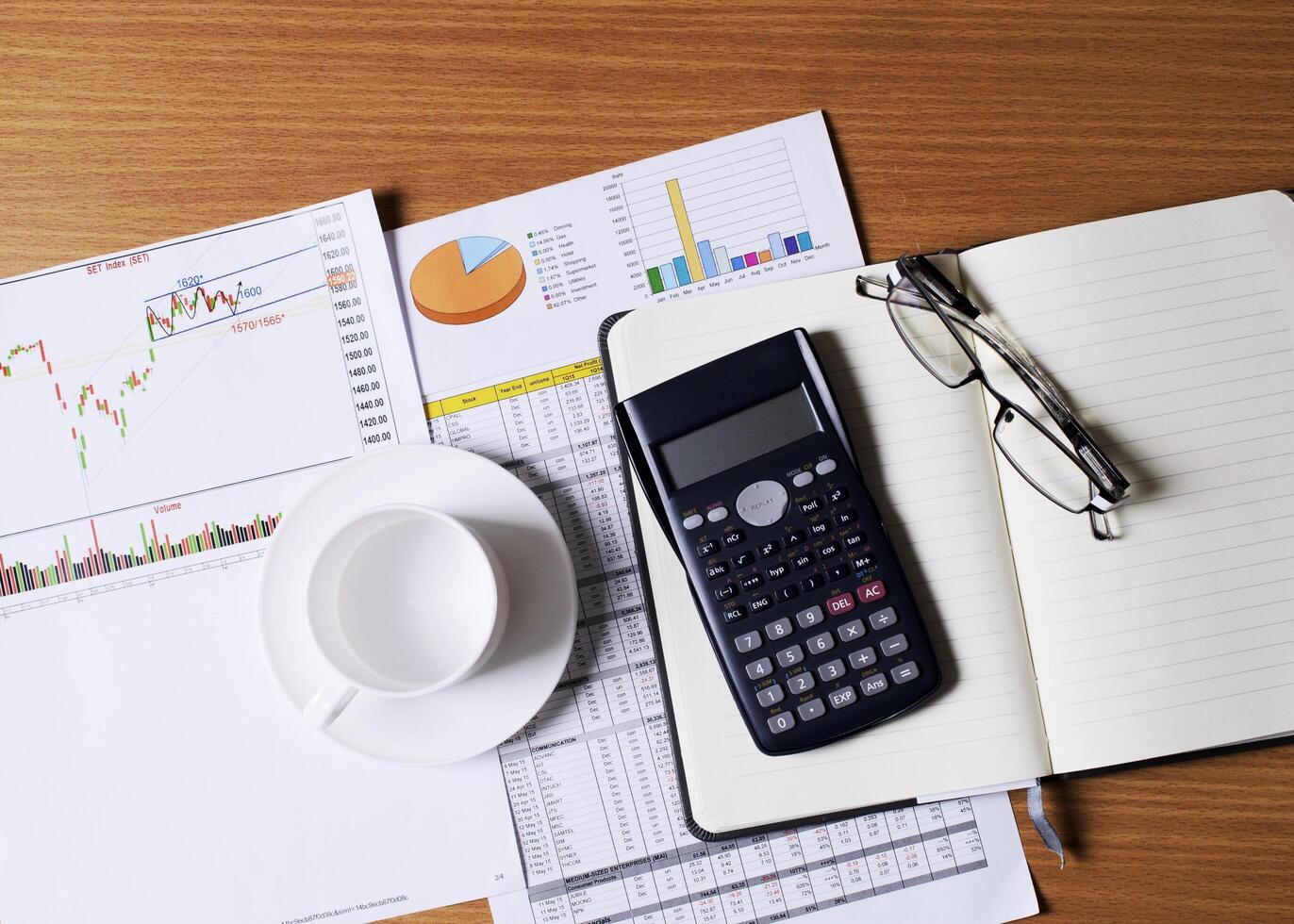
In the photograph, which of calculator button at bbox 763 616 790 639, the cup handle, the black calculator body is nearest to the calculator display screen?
the black calculator body

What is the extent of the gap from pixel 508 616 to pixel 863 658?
0.23 m

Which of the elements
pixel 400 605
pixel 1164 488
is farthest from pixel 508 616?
pixel 1164 488

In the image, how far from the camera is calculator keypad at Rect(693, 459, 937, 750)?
1.93 ft

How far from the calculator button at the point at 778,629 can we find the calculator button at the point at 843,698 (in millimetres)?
49

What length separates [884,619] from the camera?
59cm

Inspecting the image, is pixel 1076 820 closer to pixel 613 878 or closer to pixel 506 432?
pixel 613 878

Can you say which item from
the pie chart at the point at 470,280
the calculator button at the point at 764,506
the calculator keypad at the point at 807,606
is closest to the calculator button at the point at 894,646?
the calculator keypad at the point at 807,606

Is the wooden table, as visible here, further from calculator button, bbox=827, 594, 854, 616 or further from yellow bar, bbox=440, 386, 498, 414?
calculator button, bbox=827, 594, 854, 616

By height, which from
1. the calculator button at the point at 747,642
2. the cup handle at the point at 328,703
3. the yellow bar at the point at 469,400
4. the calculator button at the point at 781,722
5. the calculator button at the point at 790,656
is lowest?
the calculator button at the point at 781,722

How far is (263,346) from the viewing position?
0.66 meters

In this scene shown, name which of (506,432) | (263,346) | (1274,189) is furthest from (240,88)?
(1274,189)

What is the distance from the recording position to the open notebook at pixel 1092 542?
59 centimetres

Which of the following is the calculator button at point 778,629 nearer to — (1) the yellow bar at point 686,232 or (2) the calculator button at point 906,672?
(2) the calculator button at point 906,672

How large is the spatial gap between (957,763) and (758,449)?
239 mm
